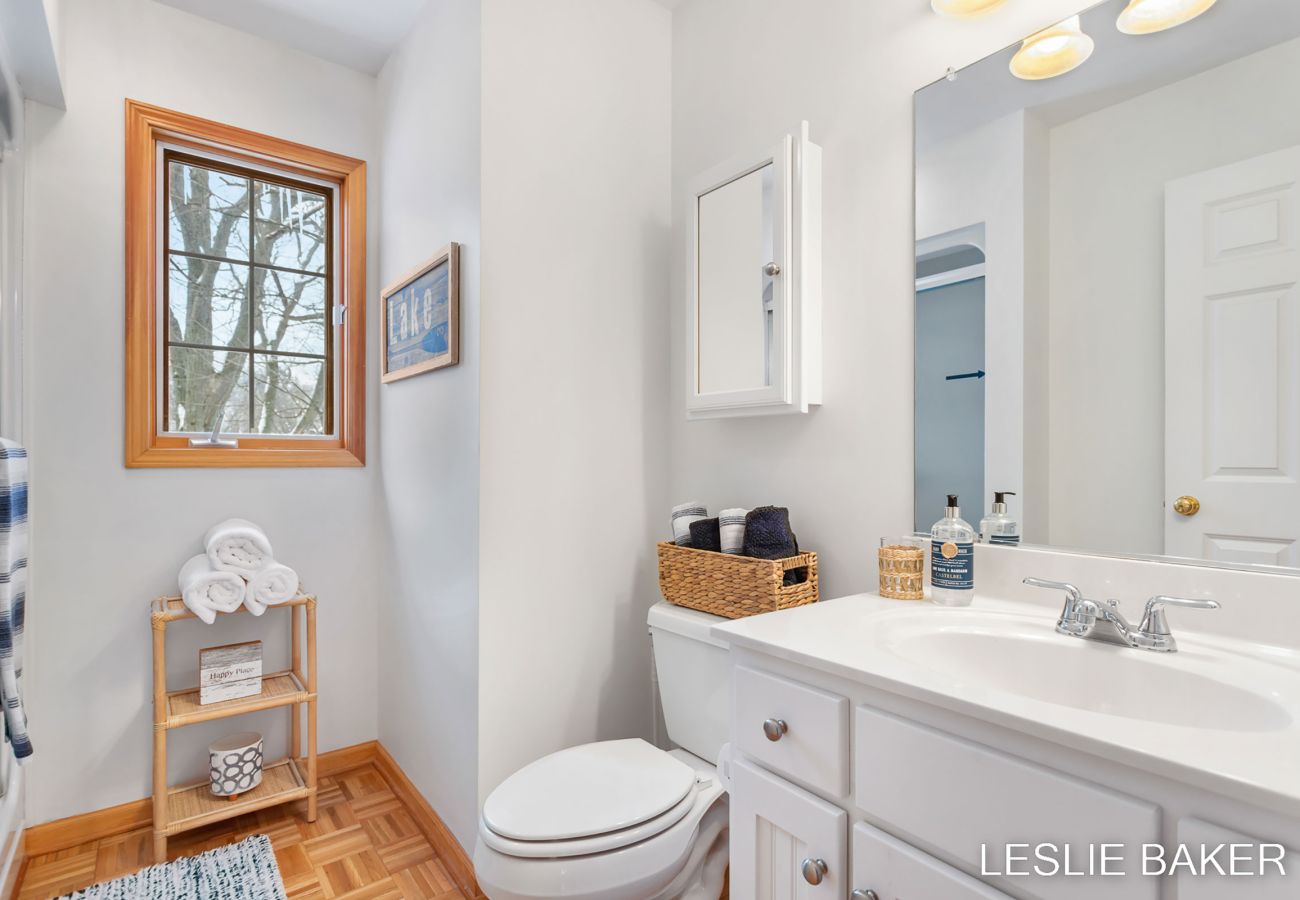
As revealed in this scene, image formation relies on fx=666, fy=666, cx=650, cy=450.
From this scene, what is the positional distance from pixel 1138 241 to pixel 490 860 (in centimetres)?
151

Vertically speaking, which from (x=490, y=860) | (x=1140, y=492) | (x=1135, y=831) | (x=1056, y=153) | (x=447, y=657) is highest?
(x=1056, y=153)

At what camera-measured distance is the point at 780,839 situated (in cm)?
95

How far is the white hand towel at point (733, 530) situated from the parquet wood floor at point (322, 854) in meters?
1.10

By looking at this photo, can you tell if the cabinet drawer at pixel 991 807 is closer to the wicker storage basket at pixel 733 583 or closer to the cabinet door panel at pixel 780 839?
the cabinet door panel at pixel 780 839

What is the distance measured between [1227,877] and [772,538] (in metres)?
0.92

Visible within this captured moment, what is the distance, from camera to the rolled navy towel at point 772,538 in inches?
56.2

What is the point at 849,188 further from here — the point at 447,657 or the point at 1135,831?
the point at 447,657

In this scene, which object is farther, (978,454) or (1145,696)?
(978,454)

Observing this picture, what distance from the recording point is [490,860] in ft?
3.87

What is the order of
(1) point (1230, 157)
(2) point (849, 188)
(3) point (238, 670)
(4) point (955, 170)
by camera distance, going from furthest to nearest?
(3) point (238, 670) < (2) point (849, 188) < (4) point (955, 170) < (1) point (1230, 157)

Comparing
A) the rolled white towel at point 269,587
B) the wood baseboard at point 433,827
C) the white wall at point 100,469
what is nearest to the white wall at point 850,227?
the wood baseboard at point 433,827

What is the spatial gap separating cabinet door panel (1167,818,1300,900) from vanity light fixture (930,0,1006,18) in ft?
4.33

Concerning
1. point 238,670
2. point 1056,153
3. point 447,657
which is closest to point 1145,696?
point 1056,153

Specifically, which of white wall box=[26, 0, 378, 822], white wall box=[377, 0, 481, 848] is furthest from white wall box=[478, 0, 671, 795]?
white wall box=[26, 0, 378, 822]
